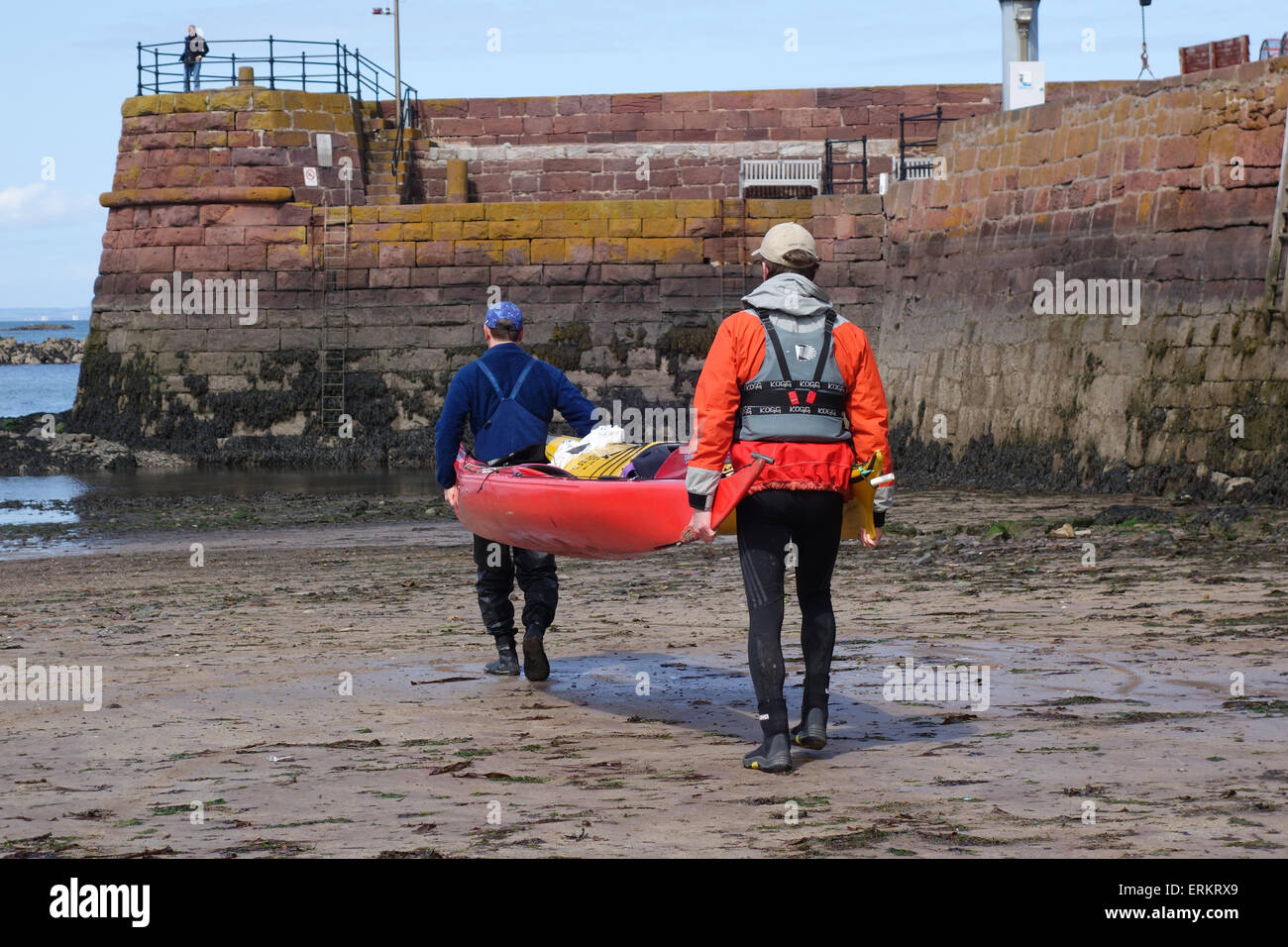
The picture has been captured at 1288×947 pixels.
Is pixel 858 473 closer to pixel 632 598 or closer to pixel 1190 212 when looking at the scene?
pixel 632 598

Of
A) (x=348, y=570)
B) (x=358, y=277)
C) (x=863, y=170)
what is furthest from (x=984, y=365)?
(x=358, y=277)

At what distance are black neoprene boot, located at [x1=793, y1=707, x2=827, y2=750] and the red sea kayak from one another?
0.94 m

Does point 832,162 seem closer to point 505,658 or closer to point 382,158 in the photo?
point 382,158

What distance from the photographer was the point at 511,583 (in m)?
7.76

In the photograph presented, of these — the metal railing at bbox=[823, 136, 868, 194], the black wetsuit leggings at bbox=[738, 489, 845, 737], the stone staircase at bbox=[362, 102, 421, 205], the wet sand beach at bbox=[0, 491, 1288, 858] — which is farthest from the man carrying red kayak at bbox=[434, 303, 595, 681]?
the stone staircase at bbox=[362, 102, 421, 205]

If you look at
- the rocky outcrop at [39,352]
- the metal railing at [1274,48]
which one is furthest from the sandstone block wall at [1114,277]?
the rocky outcrop at [39,352]

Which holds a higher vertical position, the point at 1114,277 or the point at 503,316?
the point at 1114,277

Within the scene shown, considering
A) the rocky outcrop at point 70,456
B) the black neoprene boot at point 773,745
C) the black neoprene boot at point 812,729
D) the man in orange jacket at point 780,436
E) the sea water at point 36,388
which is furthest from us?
the sea water at point 36,388

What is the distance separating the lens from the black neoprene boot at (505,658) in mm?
7547

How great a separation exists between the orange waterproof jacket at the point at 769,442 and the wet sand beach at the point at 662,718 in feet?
3.23

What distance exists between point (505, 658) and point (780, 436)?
2.50 metres

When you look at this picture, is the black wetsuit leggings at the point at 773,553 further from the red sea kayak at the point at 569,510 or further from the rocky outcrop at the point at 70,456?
the rocky outcrop at the point at 70,456

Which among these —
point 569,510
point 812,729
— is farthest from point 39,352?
point 812,729
